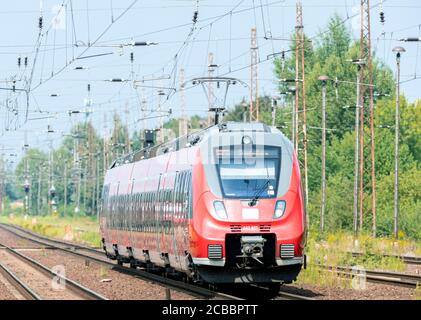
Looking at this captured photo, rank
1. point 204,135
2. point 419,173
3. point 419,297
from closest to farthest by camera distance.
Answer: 1. point 419,297
2. point 204,135
3. point 419,173

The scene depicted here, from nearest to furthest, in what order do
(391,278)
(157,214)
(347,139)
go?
1. (157,214)
2. (391,278)
3. (347,139)

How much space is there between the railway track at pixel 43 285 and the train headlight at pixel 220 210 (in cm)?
289

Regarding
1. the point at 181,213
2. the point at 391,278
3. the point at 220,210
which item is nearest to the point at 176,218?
the point at 181,213

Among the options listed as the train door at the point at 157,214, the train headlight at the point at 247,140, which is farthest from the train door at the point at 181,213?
the train door at the point at 157,214

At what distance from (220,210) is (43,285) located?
26.1ft

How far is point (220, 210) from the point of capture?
2262 cm

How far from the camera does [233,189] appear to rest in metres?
22.8

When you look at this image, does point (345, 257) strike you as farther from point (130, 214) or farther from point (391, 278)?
point (130, 214)

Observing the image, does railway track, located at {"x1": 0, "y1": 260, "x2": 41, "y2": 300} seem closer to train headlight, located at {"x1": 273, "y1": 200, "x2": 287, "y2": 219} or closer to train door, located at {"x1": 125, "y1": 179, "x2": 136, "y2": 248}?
train door, located at {"x1": 125, "y1": 179, "x2": 136, "y2": 248}

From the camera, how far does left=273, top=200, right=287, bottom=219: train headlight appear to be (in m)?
22.7

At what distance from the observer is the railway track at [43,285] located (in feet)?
81.0
